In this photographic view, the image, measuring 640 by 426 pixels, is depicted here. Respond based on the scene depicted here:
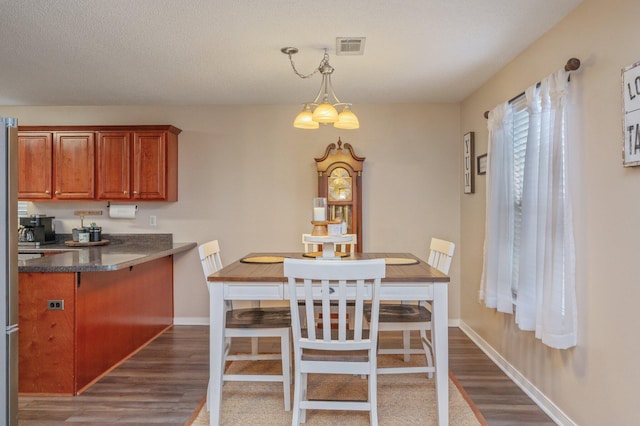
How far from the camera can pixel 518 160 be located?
307 centimetres

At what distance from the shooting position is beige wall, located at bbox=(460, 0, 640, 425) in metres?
1.93

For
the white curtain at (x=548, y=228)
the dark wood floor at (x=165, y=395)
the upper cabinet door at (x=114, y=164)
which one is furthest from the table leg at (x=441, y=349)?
the upper cabinet door at (x=114, y=164)

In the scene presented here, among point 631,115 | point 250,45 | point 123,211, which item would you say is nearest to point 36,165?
point 123,211

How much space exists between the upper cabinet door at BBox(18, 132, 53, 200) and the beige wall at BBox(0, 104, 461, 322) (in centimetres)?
34

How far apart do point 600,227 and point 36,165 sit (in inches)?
189

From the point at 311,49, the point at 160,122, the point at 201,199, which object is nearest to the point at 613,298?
the point at 311,49

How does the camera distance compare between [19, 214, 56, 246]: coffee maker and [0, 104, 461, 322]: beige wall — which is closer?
[19, 214, 56, 246]: coffee maker

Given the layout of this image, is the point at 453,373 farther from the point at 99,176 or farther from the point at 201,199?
the point at 99,176

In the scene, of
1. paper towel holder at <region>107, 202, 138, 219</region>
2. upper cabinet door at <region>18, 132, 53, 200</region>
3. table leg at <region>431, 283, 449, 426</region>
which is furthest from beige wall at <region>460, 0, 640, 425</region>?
upper cabinet door at <region>18, 132, 53, 200</region>

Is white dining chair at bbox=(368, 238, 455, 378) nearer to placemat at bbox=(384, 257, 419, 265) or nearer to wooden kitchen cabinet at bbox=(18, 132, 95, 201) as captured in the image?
placemat at bbox=(384, 257, 419, 265)

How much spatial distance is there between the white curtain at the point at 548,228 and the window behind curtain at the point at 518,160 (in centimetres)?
36

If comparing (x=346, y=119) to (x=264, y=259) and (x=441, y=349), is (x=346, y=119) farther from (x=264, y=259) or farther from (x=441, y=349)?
(x=441, y=349)

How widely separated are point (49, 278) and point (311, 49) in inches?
91.8

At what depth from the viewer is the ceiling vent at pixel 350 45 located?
2.81 meters
